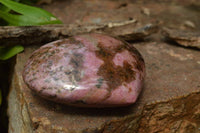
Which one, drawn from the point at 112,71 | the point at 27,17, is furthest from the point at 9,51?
the point at 112,71

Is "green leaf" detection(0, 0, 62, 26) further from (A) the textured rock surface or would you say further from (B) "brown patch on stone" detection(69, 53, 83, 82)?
(B) "brown patch on stone" detection(69, 53, 83, 82)

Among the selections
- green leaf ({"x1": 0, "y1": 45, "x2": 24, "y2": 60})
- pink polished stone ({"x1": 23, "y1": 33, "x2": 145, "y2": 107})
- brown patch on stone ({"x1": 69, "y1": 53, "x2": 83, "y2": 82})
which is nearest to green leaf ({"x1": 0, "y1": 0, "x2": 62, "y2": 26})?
green leaf ({"x1": 0, "y1": 45, "x2": 24, "y2": 60})

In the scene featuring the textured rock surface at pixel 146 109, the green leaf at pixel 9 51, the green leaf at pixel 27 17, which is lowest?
the textured rock surface at pixel 146 109

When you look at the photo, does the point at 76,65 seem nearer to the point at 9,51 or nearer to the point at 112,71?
the point at 112,71

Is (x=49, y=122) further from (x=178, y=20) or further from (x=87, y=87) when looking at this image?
(x=178, y=20)

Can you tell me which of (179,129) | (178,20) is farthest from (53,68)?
(178,20)

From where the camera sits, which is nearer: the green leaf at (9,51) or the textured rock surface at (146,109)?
the textured rock surface at (146,109)

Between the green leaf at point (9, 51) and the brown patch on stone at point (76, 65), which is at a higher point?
the brown patch on stone at point (76, 65)

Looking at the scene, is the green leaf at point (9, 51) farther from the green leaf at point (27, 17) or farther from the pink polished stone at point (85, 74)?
the pink polished stone at point (85, 74)

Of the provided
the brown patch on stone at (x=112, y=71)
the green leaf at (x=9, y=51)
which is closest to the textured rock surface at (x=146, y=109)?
the green leaf at (x=9, y=51)
